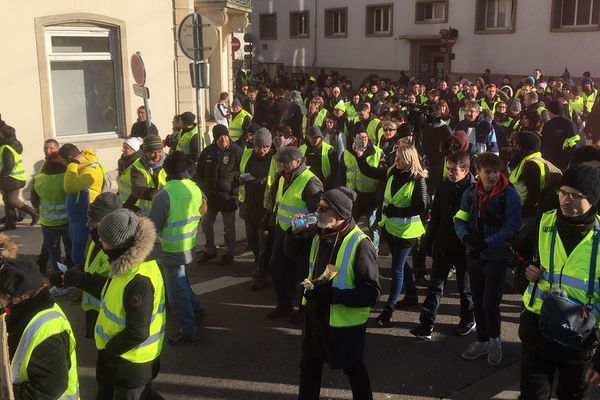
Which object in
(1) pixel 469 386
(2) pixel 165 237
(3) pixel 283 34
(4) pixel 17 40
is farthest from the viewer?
(3) pixel 283 34

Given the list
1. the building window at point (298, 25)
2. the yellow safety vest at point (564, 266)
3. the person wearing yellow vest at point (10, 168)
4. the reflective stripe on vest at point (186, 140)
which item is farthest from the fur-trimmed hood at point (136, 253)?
the building window at point (298, 25)

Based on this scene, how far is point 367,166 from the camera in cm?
699

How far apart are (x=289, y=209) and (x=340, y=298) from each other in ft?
7.19

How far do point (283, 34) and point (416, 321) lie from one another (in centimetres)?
3437

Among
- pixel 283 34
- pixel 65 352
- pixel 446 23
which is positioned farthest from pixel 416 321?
pixel 283 34

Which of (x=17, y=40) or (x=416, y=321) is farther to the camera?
(x=17, y=40)

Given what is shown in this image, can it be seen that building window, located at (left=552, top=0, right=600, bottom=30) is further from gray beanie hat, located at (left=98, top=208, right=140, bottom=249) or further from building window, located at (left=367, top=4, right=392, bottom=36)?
gray beanie hat, located at (left=98, top=208, right=140, bottom=249)

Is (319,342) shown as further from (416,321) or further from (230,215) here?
(230,215)

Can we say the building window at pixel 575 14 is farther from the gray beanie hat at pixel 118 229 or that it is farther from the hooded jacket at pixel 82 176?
the gray beanie hat at pixel 118 229

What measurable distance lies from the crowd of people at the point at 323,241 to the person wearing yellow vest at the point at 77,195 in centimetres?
1

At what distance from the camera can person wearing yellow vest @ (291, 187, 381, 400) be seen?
3.87m

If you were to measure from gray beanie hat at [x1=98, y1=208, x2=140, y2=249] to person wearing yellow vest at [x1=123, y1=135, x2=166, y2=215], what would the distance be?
10.0ft

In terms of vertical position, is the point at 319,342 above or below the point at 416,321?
above

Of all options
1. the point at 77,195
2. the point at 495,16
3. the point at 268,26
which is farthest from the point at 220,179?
the point at 268,26
